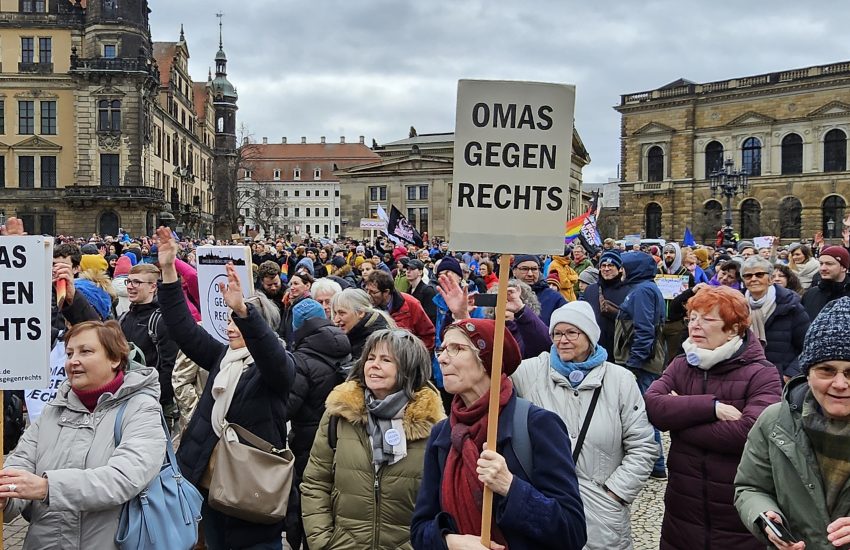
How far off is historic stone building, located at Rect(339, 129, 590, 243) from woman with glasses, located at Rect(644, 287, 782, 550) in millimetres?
69180

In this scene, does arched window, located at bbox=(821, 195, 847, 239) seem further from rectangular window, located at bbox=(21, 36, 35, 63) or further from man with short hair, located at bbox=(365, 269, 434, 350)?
rectangular window, located at bbox=(21, 36, 35, 63)

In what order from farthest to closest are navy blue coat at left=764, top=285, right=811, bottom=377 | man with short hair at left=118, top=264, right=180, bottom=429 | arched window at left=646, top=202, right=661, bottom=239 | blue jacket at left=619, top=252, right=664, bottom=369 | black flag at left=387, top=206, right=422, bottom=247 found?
arched window at left=646, top=202, right=661, bottom=239 → black flag at left=387, top=206, right=422, bottom=247 → blue jacket at left=619, top=252, right=664, bottom=369 → navy blue coat at left=764, top=285, right=811, bottom=377 → man with short hair at left=118, top=264, right=180, bottom=429

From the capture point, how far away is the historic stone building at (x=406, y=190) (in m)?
75.9

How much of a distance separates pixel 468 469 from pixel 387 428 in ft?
3.03

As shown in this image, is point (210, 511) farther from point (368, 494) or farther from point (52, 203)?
point (52, 203)

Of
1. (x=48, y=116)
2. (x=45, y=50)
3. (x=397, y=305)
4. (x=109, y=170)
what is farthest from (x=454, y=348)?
(x=45, y=50)

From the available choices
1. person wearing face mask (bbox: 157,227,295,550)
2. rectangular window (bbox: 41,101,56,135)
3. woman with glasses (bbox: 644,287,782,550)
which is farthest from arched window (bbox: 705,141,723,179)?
person wearing face mask (bbox: 157,227,295,550)

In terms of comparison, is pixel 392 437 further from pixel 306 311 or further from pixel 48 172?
pixel 48 172

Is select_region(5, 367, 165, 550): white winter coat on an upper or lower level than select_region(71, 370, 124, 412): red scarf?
lower

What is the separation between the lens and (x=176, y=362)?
6.02 metres

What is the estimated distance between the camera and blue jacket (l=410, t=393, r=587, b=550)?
2807 mm

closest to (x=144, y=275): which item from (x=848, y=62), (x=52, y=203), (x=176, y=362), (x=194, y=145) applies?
(x=176, y=362)

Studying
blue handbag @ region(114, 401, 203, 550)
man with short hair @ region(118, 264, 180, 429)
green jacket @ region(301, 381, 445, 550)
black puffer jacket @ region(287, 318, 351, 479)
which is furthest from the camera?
man with short hair @ region(118, 264, 180, 429)

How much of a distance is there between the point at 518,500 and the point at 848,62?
66.2 meters
